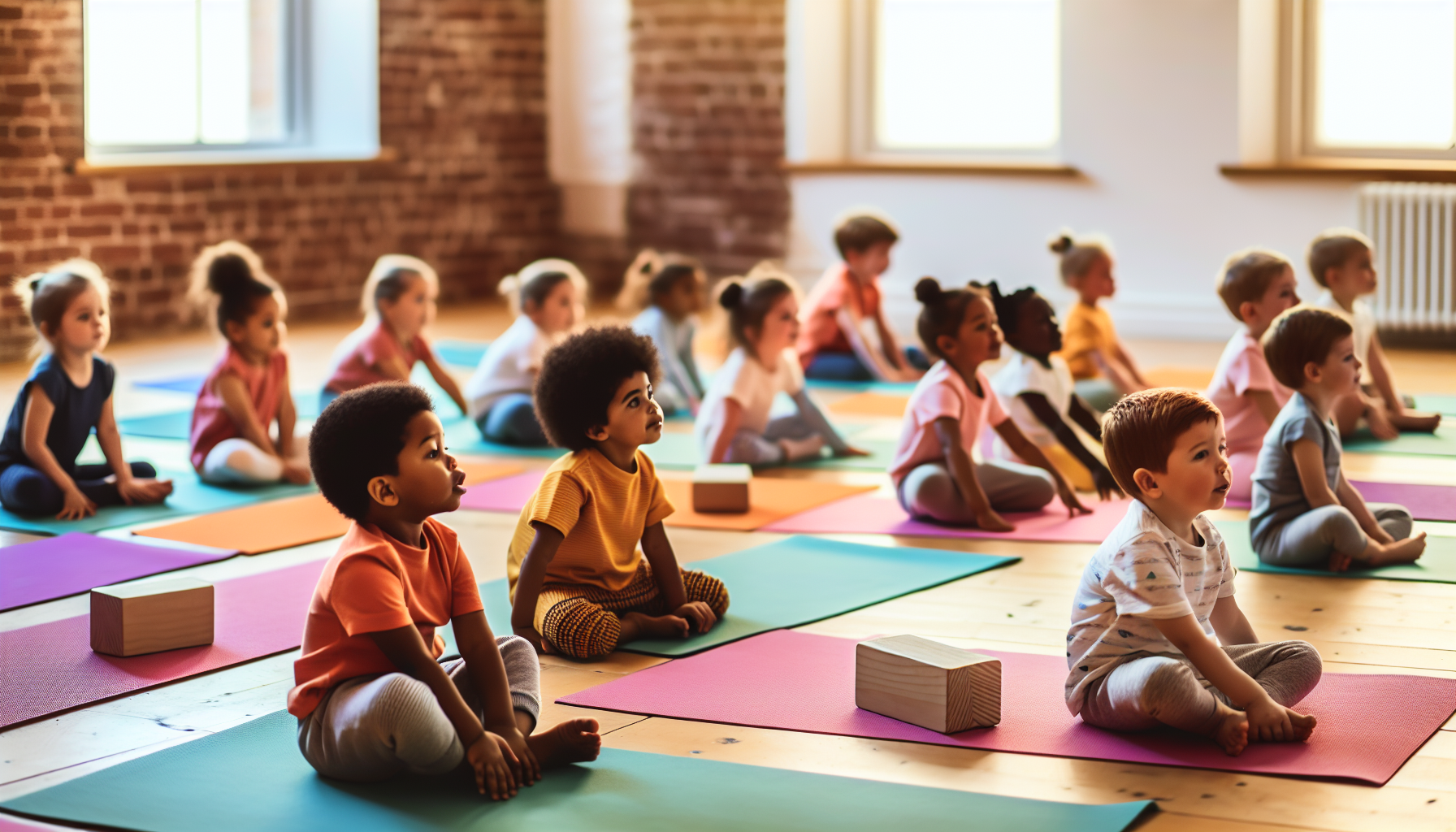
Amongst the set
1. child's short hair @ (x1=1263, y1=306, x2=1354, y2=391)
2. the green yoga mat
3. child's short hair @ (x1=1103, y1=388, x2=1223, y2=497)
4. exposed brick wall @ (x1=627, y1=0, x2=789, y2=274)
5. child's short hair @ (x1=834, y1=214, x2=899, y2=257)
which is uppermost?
exposed brick wall @ (x1=627, y1=0, x2=789, y2=274)

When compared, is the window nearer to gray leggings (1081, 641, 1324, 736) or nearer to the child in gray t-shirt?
the child in gray t-shirt

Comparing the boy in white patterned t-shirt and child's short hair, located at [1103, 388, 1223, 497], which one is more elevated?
child's short hair, located at [1103, 388, 1223, 497]

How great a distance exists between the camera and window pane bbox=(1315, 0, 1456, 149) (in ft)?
24.4

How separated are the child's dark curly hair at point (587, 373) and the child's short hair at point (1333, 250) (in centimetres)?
269

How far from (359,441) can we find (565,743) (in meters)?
0.52

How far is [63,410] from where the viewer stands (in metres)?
4.29

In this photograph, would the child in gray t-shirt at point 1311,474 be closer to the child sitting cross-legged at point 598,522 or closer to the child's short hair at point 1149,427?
the child's short hair at point 1149,427

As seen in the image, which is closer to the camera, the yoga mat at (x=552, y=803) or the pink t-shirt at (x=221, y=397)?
the yoga mat at (x=552, y=803)

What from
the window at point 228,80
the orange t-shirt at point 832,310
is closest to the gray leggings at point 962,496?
the orange t-shirt at point 832,310

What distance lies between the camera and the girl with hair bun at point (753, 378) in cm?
480

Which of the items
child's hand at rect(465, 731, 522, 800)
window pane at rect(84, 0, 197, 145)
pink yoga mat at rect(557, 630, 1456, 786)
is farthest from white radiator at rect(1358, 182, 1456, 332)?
child's hand at rect(465, 731, 522, 800)

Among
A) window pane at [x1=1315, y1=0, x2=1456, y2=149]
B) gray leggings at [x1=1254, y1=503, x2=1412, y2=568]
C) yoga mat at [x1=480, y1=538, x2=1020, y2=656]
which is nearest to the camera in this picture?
yoga mat at [x1=480, y1=538, x2=1020, y2=656]

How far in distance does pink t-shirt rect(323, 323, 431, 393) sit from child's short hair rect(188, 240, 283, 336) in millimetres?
693

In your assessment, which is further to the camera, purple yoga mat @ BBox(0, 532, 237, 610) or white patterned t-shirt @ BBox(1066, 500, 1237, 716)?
purple yoga mat @ BBox(0, 532, 237, 610)
